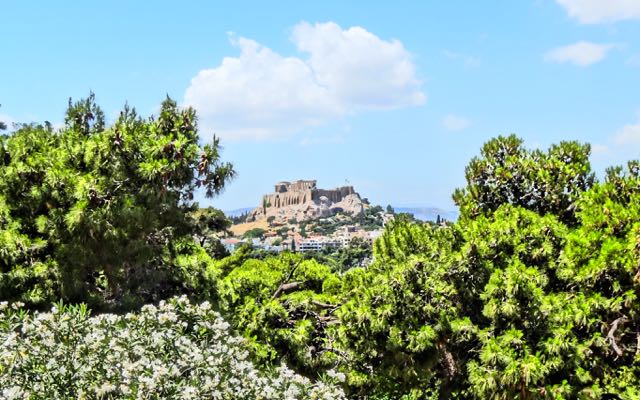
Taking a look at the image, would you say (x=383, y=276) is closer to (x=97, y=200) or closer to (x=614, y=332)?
(x=614, y=332)

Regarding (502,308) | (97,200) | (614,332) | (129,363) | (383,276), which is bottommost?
(614,332)

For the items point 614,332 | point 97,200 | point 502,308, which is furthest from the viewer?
point 614,332

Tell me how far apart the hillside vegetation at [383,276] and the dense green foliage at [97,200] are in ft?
0.09

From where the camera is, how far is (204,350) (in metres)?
5.94

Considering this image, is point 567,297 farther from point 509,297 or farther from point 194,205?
point 194,205

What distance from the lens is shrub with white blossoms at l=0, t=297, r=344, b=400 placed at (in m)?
5.21

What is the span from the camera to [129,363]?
17.7 ft

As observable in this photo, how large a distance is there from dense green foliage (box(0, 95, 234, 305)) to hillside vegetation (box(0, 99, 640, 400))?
27mm

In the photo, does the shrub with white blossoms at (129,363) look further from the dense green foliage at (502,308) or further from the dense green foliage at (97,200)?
the dense green foliage at (502,308)

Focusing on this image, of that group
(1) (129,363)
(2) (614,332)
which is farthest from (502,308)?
(1) (129,363)

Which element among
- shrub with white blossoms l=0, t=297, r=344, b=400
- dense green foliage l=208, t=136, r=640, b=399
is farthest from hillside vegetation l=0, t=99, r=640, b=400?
shrub with white blossoms l=0, t=297, r=344, b=400

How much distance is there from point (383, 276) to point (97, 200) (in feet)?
16.9

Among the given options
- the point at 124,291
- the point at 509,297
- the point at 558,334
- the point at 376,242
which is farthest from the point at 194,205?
the point at 558,334

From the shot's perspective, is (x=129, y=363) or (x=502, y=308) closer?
(x=129, y=363)
